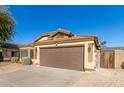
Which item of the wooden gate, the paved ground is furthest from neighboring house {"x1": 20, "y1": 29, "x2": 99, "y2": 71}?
the paved ground

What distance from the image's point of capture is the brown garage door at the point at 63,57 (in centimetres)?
1234

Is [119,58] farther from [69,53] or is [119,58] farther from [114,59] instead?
[69,53]

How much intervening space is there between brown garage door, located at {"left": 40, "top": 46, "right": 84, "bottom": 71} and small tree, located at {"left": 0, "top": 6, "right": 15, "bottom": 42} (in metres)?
5.23

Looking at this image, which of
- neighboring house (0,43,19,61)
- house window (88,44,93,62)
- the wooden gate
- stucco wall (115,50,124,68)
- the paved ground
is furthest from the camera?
neighboring house (0,43,19,61)

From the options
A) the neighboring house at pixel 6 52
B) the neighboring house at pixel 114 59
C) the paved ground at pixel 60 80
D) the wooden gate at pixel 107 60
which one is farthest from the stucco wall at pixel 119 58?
the neighboring house at pixel 6 52

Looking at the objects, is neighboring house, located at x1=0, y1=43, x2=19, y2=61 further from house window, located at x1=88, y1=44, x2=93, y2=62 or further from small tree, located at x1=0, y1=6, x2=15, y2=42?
house window, located at x1=88, y1=44, x2=93, y2=62

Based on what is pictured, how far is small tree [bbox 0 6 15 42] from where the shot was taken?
16.0 meters

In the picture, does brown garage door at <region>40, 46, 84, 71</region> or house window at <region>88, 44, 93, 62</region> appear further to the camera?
brown garage door at <region>40, 46, 84, 71</region>

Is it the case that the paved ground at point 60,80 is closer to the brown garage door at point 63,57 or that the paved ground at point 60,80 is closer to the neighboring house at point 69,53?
the neighboring house at point 69,53

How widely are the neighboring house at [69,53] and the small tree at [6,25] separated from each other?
359 cm

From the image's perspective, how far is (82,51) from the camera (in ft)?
40.0

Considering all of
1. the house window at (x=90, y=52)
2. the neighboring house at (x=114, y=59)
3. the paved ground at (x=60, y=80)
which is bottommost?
the paved ground at (x=60, y=80)

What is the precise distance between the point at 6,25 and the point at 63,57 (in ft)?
28.3
